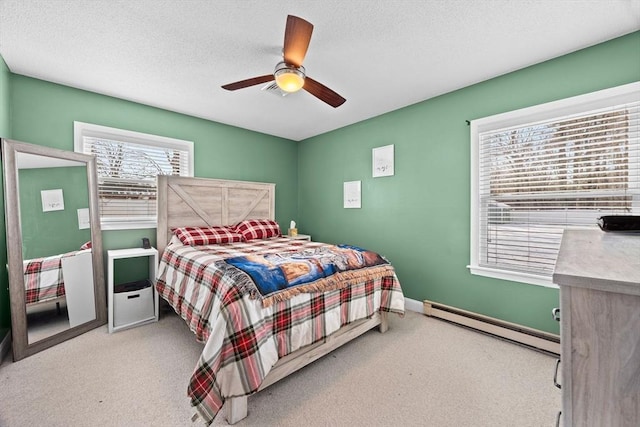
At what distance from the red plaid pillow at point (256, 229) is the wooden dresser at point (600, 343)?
11.1 ft

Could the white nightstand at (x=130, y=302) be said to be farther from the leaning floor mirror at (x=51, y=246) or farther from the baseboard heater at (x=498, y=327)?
the baseboard heater at (x=498, y=327)

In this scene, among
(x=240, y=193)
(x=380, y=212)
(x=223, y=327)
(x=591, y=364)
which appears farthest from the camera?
(x=240, y=193)

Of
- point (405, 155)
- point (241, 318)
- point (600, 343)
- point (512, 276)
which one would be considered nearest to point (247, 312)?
point (241, 318)

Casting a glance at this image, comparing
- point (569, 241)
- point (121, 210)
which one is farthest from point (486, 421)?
point (121, 210)

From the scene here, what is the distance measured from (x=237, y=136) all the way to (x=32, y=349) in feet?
10.6

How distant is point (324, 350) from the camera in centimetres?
211

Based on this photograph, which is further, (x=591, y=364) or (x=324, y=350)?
(x=324, y=350)

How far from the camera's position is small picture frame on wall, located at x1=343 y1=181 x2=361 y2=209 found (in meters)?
3.99

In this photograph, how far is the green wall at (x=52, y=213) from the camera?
7.47ft

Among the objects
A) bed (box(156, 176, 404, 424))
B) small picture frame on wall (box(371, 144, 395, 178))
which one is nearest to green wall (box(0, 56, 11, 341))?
bed (box(156, 176, 404, 424))

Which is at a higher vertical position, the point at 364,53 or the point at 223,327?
the point at 364,53

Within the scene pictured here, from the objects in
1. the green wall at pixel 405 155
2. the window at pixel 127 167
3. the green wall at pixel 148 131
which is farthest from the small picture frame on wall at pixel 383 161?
the window at pixel 127 167

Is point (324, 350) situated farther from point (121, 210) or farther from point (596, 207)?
point (121, 210)

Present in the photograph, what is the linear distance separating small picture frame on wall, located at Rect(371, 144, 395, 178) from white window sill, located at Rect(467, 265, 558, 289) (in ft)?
5.05
